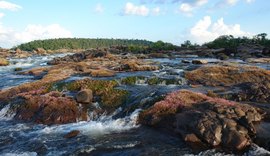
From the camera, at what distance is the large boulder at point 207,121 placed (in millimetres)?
21156

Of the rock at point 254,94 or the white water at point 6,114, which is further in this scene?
the white water at point 6,114

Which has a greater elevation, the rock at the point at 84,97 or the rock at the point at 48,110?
the rock at the point at 84,97

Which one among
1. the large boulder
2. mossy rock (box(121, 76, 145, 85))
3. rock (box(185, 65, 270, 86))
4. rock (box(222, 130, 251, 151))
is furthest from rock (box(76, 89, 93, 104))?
rock (box(222, 130, 251, 151))

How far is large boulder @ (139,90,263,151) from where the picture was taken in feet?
69.4

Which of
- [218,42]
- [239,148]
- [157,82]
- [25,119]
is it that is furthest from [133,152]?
[218,42]

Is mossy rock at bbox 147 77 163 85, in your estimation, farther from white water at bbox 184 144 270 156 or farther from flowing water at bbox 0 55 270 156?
white water at bbox 184 144 270 156

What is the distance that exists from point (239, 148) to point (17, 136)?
16.6 m

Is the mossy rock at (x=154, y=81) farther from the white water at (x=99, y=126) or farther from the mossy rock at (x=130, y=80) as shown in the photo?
the white water at (x=99, y=126)

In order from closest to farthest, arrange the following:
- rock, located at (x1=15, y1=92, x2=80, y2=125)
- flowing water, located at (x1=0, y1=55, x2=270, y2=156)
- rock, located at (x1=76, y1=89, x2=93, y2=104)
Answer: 1. flowing water, located at (x1=0, y1=55, x2=270, y2=156)
2. rock, located at (x1=15, y1=92, x2=80, y2=125)
3. rock, located at (x1=76, y1=89, x2=93, y2=104)

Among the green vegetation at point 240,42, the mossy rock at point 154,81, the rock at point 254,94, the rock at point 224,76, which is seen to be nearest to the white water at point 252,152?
the rock at point 254,94

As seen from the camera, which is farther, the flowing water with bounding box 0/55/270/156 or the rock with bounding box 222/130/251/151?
the flowing water with bounding box 0/55/270/156

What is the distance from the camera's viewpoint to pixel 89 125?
2738 cm

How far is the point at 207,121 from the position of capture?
22031 mm

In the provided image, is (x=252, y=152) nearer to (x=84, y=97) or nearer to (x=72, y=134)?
(x=72, y=134)
